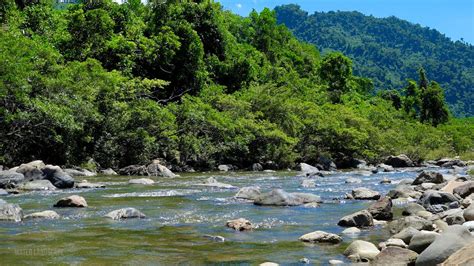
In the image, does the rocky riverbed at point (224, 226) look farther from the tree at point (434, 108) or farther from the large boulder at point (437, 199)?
the tree at point (434, 108)

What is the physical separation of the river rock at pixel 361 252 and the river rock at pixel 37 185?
10.3 m

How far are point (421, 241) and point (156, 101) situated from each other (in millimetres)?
27400

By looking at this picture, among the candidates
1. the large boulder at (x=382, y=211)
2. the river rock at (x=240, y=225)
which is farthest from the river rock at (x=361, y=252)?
the large boulder at (x=382, y=211)

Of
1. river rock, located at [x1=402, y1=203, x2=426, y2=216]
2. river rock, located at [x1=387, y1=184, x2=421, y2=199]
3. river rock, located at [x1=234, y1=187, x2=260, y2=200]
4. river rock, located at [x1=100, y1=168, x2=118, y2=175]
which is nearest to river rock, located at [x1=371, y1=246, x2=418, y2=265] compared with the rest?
river rock, located at [x1=402, y1=203, x2=426, y2=216]

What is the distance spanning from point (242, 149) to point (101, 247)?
22.1 meters

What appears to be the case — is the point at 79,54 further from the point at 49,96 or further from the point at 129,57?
the point at 49,96

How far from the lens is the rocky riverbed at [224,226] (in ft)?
21.8

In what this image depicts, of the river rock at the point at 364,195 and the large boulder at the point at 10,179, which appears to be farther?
the large boulder at the point at 10,179

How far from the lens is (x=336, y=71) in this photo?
61.3 meters

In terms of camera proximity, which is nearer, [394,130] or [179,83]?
[179,83]

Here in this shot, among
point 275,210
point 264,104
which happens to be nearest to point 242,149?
point 264,104

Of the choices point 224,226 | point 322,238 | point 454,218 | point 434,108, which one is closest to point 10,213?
point 224,226

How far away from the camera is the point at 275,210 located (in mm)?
11492

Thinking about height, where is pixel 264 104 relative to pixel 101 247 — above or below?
above
